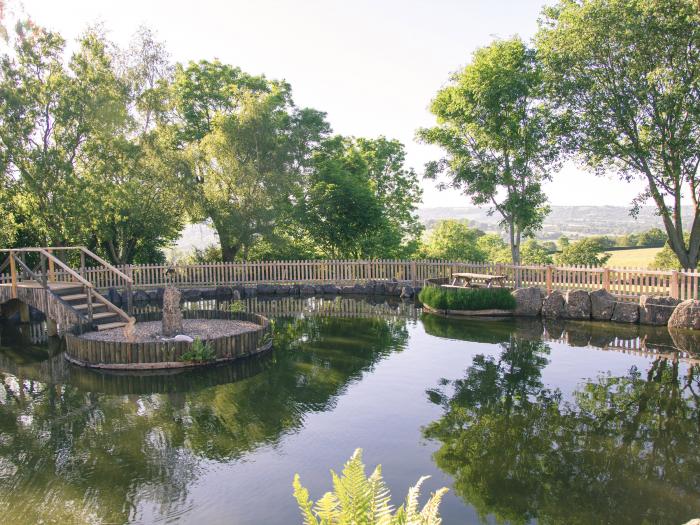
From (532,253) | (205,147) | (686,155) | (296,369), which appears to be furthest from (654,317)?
(532,253)

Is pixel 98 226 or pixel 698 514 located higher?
pixel 98 226

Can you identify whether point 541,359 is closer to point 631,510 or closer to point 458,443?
point 458,443

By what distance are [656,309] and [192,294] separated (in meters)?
16.9

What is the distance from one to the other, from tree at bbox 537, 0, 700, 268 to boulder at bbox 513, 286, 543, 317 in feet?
24.7

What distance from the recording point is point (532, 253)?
2219 inches

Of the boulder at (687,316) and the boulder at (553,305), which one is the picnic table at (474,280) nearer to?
the boulder at (553,305)

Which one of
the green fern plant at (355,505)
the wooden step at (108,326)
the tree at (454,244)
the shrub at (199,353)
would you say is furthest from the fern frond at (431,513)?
the tree at (454,244)

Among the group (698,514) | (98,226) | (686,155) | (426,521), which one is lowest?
(698,514)

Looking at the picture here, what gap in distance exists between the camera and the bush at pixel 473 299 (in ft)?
59.5

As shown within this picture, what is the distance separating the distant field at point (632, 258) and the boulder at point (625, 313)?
30.8 meters

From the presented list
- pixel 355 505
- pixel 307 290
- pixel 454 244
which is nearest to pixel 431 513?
pixel 355 505

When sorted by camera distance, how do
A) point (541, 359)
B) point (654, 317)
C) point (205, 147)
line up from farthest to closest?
point (205, 147)
point (654, 317)
point (541, 359)

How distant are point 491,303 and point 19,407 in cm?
1352

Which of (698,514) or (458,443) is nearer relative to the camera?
(698,514)
